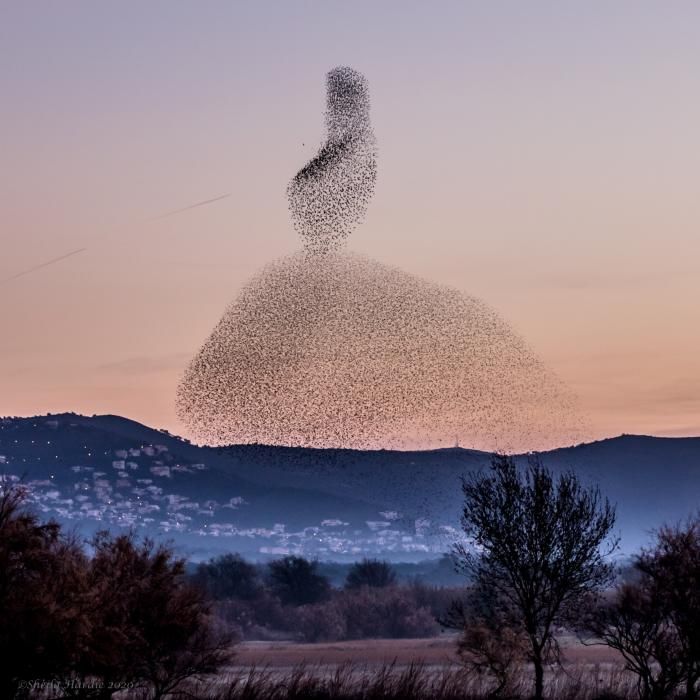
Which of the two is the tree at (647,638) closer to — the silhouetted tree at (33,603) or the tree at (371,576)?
the silhouetted tree at (33,603)

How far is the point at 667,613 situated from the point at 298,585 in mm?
80419

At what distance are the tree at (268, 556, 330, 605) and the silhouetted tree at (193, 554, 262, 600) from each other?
2.09m

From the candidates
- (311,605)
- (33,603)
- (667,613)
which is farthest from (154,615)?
(311,605)

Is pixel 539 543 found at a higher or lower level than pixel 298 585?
higher

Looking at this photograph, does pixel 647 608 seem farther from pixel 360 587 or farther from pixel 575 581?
pixel 360 587

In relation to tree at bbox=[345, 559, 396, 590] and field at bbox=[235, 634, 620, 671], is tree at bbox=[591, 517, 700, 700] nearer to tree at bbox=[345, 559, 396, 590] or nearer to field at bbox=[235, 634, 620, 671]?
field at bbox=[235, 634, 620, 671]

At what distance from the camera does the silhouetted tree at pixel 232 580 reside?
118 m

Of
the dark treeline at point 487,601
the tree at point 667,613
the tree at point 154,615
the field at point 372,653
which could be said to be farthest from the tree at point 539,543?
the field at point 372,653

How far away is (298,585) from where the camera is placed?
121m

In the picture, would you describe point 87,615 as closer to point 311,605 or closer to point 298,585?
point 311,605

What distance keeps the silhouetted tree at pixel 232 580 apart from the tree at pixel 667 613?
244 ft

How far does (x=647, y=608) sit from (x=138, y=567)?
15368 millimetres

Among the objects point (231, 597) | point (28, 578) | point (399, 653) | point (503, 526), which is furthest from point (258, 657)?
point (28, 578)

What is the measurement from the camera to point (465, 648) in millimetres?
46656
